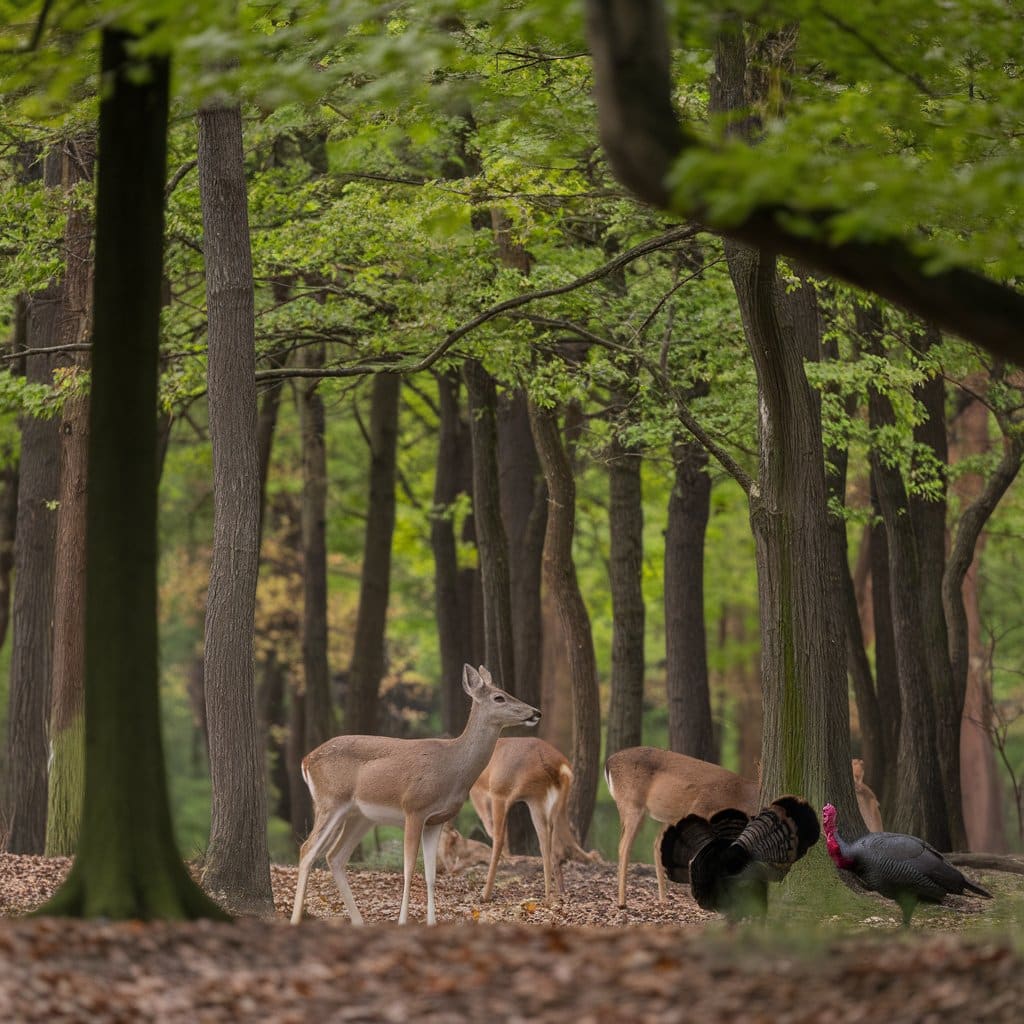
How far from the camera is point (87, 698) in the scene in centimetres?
849

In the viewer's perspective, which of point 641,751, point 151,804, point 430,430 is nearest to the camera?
point 151,804

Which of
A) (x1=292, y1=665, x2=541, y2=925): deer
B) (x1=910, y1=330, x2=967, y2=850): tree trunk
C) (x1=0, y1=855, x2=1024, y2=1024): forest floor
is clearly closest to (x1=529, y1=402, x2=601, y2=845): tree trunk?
(x1=910, y1=330, x2=967, y2=850): tree trunk

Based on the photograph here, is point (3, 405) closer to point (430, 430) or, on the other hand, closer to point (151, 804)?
point (151, 804)

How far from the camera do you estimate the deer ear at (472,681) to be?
46.7 ft

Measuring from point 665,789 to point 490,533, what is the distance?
192 inches

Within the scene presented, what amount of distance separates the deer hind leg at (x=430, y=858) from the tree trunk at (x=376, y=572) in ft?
27.9

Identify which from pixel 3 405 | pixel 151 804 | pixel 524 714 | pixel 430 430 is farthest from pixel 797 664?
pixel 430 430

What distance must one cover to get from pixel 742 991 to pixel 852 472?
21.9 metres

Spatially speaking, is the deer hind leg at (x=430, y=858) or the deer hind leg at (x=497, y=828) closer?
the deer hind leg at (x=430, y=858)

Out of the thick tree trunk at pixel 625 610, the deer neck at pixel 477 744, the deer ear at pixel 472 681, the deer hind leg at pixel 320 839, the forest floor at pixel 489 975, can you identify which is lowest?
the forest floor at pixel 489 975

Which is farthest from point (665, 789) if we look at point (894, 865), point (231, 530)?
point (231, 530)

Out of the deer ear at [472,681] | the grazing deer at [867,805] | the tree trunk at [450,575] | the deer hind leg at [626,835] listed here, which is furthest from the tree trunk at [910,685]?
the deer ear at [472,681]

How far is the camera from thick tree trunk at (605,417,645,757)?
67.1 feet

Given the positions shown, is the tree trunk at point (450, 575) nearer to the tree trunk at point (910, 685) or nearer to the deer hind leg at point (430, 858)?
the tree trunk at point (910, 685)
